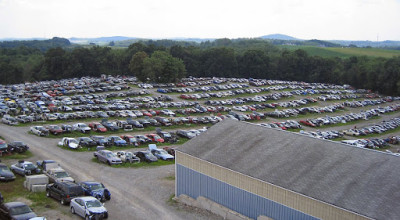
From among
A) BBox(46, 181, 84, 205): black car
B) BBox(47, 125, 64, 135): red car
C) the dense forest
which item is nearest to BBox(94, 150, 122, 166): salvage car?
BBox(46, 181, 84, 205): black car

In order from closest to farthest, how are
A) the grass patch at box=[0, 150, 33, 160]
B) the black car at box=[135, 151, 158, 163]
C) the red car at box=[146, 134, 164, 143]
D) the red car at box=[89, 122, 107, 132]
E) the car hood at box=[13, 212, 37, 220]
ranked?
the car hood at box=[13, 212, 37, 220], the grass patch at box=[0, 150, 33, 160], the black car at box=[135, 151, 158, 163], the red car at box=[146, 134, 164, 143], the red car at box=[89, 122, 107, 132]

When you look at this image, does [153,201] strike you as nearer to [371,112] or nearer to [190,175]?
[190,175]

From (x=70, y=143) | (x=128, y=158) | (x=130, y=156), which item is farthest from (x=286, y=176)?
(x=70, y=143)

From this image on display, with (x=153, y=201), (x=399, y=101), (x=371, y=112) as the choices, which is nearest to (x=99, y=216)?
(x=153, y=201)

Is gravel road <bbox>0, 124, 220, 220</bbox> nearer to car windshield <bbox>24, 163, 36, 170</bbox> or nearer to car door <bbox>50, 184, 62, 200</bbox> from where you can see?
car door <bbox>50, 184, 62, 200</bbox>

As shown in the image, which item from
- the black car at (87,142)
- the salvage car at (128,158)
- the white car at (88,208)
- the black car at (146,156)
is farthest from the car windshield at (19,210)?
the black car at (87,142)

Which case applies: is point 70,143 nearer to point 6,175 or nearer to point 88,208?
point 6,175
